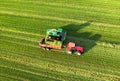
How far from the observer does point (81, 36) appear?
27.0 meters

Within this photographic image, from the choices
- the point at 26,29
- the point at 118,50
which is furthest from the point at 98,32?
the point at 26,29

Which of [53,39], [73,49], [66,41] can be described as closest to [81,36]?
[66,41]

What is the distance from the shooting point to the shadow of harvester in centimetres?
2595

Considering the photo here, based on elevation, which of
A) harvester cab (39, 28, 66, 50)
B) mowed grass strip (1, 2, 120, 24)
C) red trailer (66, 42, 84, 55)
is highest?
mowed grass strip (1, 2, 120, 24)

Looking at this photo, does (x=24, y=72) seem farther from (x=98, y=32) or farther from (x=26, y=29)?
(x=98, y=32)

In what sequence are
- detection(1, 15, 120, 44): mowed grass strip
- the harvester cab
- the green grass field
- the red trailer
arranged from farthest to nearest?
detection(1, 15, 120, 44): mowed grass strip → the harvester cab → the red trailer → the green grass field

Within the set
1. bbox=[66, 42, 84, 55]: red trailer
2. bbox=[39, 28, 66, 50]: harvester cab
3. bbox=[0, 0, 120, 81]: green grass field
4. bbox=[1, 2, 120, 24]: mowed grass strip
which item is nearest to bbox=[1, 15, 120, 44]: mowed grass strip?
bbox=[0, 0, 120, 81]: green grass field

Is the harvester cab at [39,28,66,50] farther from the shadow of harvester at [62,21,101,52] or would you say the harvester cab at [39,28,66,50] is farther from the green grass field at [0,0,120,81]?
the shadow of harvester at [62,21,101,52]

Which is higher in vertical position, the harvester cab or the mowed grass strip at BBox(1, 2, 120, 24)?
the mowed grass strip at BBox(1, 2, 120, 24)

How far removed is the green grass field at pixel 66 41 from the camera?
2308cm

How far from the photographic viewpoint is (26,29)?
1119 inches

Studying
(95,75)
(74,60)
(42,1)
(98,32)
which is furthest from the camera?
(42,1)

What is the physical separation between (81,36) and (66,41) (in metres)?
1.88

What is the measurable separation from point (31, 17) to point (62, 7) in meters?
4.35
